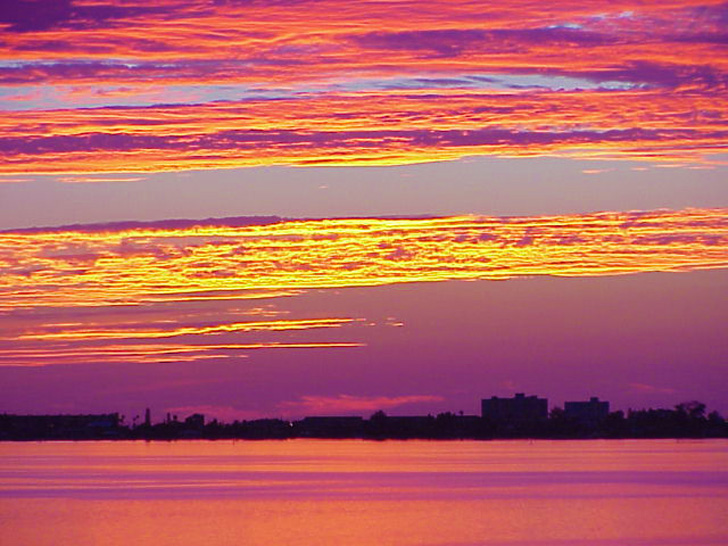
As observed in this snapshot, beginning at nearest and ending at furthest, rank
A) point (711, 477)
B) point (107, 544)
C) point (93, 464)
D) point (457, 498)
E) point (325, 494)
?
point (107, 544)
point (457, 498)
point (325, 494)
point (711, 477)
point (93, 464)

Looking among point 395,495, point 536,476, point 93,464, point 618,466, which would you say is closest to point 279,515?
point 395,495

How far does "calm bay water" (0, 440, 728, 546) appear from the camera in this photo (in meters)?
53.4

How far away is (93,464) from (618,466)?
46.3 meters

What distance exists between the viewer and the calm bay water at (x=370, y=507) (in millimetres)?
53438

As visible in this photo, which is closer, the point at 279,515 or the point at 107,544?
the point at 107,544

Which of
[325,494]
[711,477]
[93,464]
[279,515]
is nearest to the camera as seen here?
[279,515]

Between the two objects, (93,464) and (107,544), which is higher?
(93,464)

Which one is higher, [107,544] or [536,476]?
[536,476]

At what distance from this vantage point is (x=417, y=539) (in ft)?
171

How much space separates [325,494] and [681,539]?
99.2 feet

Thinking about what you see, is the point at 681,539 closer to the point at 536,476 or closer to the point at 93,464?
the point at 536,476

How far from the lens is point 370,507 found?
222ft

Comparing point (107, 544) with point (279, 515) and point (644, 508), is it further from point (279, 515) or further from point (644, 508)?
point (644, 508)

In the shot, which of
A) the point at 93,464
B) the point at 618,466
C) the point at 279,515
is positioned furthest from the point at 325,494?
the point at 93,464
